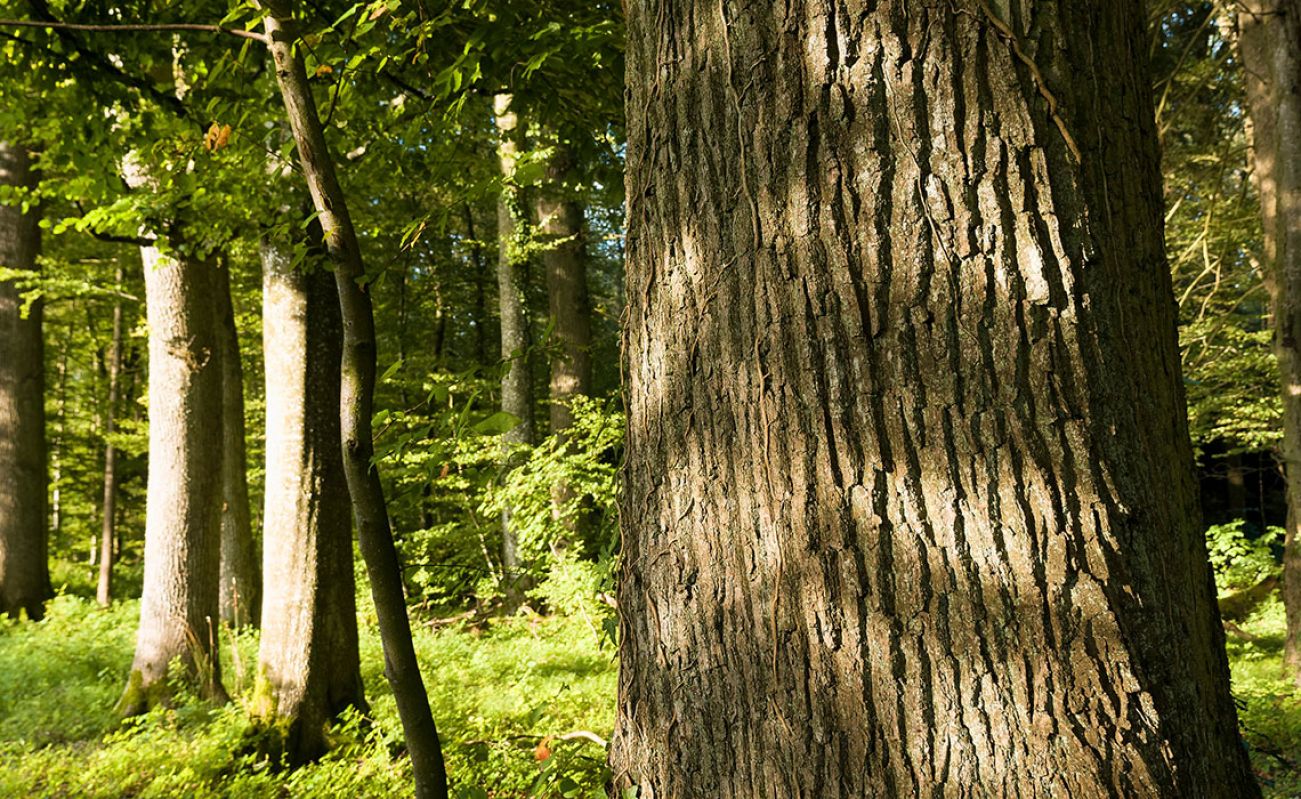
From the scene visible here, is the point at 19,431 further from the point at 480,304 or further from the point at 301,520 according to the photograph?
the point at 480,304

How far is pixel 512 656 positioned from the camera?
8297 mm

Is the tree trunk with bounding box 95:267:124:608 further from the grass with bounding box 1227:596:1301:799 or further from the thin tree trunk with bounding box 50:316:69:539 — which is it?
the grass with bounding box 1227:596:1301:799

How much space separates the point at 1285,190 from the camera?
667 cm

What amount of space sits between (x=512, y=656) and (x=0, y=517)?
24.8 feet

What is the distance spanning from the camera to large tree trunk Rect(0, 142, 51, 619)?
10.5m

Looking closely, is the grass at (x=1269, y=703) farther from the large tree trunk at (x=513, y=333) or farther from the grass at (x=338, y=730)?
the large tree trunk at (x=513, y=333)

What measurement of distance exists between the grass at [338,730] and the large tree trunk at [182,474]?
0.63m

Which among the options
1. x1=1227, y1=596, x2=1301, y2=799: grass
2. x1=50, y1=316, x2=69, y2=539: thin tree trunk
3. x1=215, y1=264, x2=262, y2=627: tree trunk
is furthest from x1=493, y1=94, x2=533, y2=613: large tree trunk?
x1=50, y1=316, x2=69, y2=539: thin tree trunk

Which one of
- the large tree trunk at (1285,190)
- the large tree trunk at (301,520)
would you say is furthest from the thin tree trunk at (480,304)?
the large tree trunk at (1285,190)

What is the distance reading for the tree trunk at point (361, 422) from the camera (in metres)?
2.06

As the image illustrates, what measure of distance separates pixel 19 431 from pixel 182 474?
5.36 m

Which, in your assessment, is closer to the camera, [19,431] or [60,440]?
Answer: [19,431]

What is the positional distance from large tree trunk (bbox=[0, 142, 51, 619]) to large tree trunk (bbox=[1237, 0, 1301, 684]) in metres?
13.7

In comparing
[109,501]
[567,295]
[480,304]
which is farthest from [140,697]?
[480,304]
